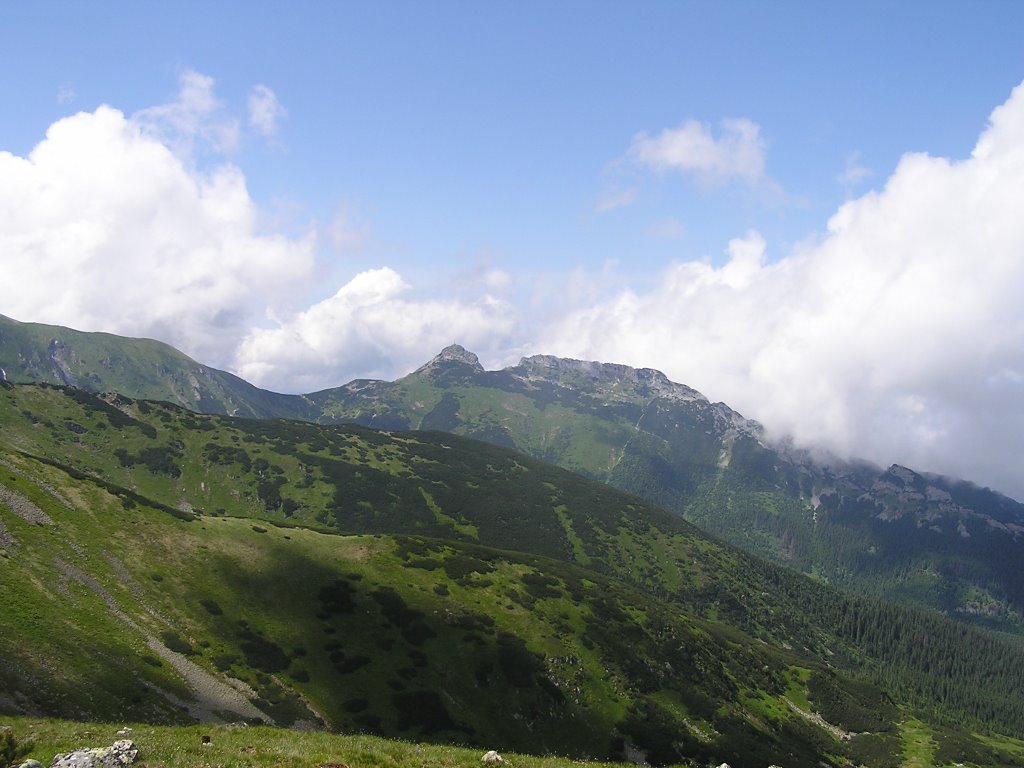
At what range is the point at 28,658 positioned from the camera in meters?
46.5

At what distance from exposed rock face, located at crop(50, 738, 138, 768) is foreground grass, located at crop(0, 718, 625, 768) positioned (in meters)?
0.52

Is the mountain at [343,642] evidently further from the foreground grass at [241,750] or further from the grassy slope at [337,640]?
the foreground grass at [241,750]

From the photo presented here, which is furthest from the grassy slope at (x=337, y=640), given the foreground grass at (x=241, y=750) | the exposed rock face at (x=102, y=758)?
the exposed rock face at (x=102, y=758)

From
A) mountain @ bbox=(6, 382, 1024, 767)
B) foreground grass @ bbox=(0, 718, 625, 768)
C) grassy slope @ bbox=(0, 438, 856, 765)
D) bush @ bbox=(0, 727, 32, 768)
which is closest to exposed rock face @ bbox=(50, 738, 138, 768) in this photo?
foreground grass @ bbox=(0, 718, 625, 768)

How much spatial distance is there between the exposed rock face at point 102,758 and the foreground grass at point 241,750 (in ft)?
1.70

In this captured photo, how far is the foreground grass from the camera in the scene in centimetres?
2047

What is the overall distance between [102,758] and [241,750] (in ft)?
16.0

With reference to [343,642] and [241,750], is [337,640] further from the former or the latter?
[241,750]

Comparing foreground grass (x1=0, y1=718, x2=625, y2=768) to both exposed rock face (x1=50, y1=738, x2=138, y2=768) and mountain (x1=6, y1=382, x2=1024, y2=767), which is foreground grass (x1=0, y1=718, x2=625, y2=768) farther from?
mountain (x1=6, y1=382, x2=1024, y2=767)

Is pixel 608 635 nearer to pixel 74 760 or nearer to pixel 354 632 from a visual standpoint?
pixel 354 632

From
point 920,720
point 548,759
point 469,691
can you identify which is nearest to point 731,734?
point 469,691

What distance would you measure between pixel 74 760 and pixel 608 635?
3981 inches

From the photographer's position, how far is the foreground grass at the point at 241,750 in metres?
20.5

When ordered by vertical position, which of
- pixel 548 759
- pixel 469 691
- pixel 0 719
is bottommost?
pixel 469 691
